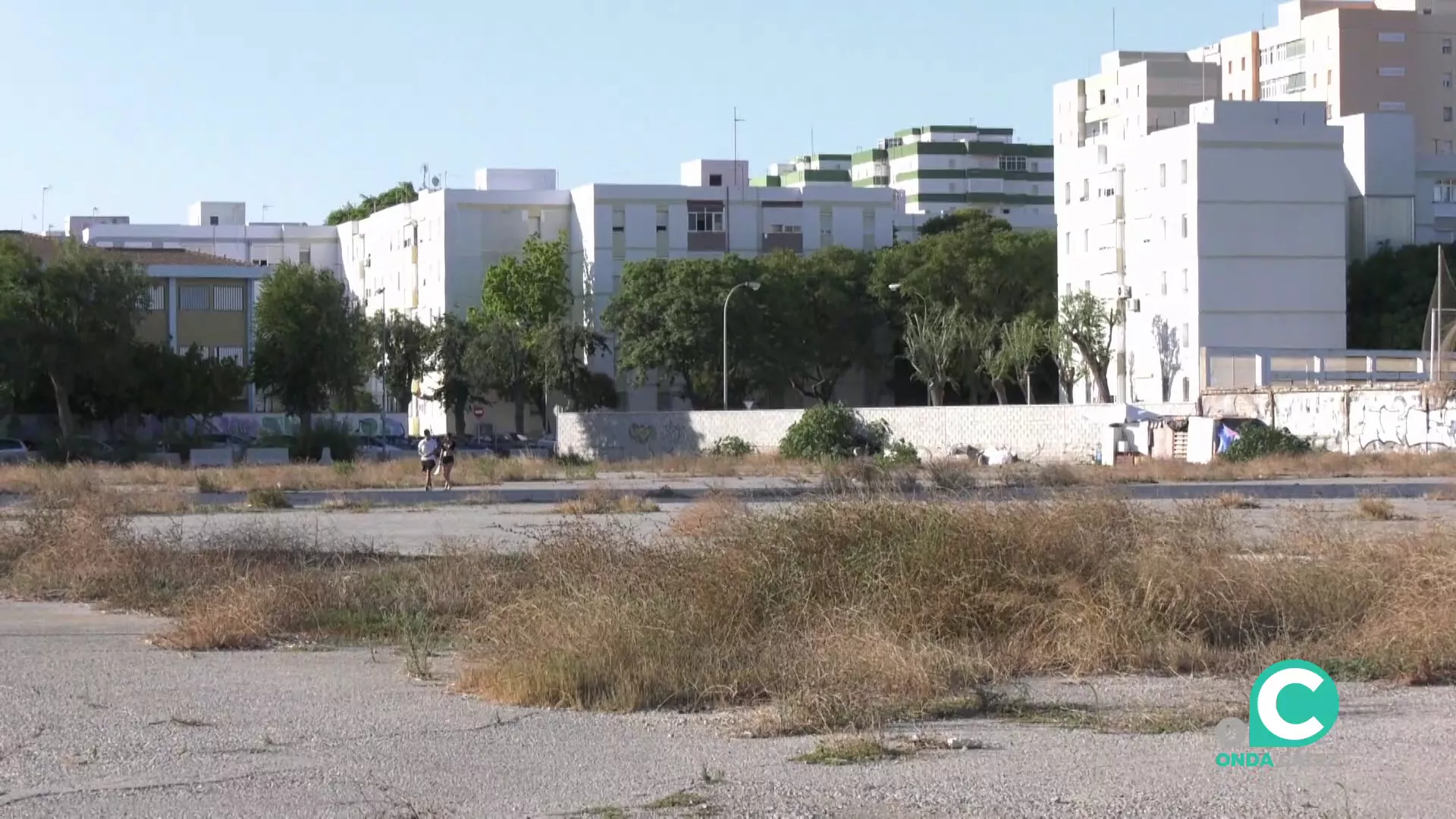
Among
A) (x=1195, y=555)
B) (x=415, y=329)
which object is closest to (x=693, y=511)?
(x=1195, y=555)

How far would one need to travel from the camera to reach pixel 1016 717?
10430mm

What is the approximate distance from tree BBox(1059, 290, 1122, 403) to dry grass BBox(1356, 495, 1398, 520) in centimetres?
4915

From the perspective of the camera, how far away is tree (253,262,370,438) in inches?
2795

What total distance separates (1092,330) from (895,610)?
215 feet

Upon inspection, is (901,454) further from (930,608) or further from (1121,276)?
(930,608)

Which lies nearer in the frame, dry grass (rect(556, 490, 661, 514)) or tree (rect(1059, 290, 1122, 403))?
dry grass (rect(556, 490, 661, 514))

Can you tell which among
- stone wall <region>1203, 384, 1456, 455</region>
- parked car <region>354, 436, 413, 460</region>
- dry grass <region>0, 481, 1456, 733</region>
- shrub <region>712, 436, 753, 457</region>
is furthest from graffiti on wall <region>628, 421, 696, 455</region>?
dry grass <region>0, 481, 1456, 733</region>

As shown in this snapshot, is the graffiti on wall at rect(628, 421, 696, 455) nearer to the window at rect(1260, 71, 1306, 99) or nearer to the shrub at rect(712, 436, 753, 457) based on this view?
the shrub at rect(712, 436, 753, 457)

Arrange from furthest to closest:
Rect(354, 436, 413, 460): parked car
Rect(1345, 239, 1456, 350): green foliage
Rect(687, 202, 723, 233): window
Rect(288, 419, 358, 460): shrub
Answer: Rect(687, 202, 723, 233): window < Rect(1345, 239, 1456, 350): green foliage < Rect(354, 436, 413, 460): parked car < Rect(288, 419, 358, 460): shrub

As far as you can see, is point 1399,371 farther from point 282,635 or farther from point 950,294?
point 282,635

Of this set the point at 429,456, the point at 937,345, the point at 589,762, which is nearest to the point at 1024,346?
the point at 937,345

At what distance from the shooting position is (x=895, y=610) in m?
12.6

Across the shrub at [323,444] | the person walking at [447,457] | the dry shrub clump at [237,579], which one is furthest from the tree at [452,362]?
the dry shrub clump at [237,579]

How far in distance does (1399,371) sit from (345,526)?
3962 cm
